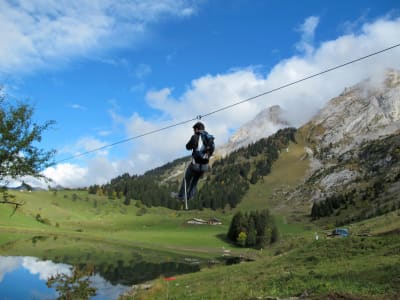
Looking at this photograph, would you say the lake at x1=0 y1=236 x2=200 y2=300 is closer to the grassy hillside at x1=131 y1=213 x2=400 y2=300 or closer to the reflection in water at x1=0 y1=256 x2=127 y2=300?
the reflection in water at x1=0 y1=256 x2=127 y2=300

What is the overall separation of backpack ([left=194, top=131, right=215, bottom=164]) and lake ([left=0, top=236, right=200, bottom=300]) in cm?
1784

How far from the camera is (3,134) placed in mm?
20484

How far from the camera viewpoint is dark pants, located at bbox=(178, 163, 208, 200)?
17250 millimetres

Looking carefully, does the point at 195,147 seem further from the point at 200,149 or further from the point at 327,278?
the point at 327,278

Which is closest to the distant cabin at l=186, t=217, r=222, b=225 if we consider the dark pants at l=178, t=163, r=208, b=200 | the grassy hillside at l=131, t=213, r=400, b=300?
the grassy hillside at l=131, t=213, r=400, b=300

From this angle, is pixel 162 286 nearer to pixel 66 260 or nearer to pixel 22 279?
pixel 22 279

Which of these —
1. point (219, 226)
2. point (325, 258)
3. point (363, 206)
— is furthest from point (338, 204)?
point (325, 258)

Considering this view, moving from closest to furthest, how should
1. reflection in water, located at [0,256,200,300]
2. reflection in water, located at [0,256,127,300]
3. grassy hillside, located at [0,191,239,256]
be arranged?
reflection in water, located at [0,256,127,300], reflection in water, located at [0,256,200,300], grassy hillside, located at [0,191,239,256]

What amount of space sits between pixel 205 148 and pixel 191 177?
6.60 ft

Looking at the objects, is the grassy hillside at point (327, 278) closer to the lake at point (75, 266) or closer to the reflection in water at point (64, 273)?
the lake at point (75, 266)

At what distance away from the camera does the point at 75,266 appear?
36281 mm

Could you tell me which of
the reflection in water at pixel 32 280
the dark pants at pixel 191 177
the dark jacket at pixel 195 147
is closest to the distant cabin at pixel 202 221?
the reflection in water at pixel 32 280

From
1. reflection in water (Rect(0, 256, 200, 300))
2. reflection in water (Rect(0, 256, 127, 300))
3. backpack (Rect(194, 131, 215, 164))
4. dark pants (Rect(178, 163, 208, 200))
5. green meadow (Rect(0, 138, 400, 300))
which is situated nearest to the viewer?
backpack (Rect(194, 131, 215, 164))

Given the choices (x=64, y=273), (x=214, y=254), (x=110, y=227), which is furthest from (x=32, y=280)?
(x=110, y=227)
